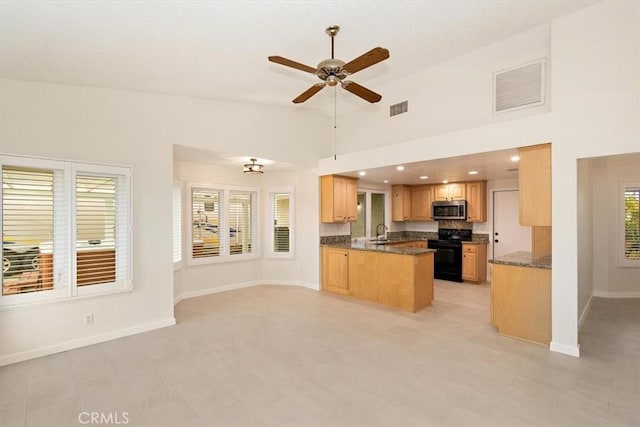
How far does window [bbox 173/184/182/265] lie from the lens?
5.20 m

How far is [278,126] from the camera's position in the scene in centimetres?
550

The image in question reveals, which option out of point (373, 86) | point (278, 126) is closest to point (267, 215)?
point (278, 126)

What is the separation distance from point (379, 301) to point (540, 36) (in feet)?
13.7

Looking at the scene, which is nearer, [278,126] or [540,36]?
[540,36]

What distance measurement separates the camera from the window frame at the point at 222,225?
5.60 m

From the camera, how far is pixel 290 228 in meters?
6.49

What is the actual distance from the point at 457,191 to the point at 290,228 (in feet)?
12.6

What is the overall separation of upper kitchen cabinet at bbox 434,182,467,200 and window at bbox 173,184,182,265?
5.53 meters

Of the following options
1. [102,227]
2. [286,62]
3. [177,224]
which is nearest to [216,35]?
[286,62]

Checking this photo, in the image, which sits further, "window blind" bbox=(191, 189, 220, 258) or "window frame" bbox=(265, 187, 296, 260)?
"window frame" bbox=(265, 187, 296, 260)

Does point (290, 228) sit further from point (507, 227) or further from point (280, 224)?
point (507, 227)

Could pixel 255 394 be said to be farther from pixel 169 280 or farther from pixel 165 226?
pixel 165 226

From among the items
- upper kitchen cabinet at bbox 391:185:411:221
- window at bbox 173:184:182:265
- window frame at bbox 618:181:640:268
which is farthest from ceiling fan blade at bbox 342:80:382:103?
window frame at bbox 618:181:640:268

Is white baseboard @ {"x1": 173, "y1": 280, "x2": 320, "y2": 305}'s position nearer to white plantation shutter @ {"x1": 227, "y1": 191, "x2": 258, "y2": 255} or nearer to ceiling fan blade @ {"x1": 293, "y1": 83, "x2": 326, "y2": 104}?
white plantation shutter @ {"x1": 227, "y1": 191, "x2": 258, "y2": 255}
